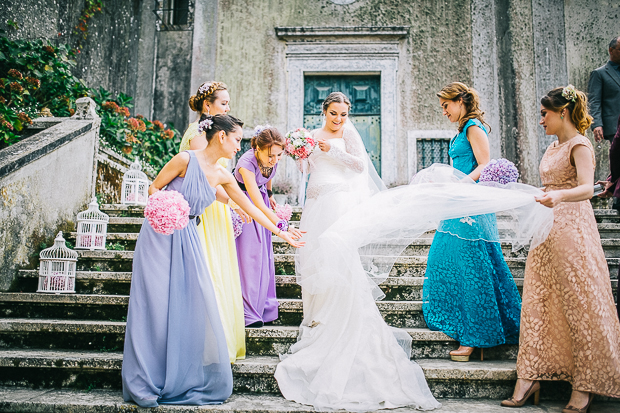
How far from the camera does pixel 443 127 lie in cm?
879

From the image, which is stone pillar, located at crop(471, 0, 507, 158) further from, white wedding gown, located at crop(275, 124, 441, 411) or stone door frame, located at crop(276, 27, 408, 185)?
white wedding gown, located at crop(275, 124, 441, 411)

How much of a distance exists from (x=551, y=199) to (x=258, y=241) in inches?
90.8

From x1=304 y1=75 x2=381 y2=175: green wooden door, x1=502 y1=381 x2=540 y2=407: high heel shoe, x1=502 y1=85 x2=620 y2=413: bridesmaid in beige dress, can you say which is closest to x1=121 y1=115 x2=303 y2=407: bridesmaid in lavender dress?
x1=502 y1=381 x2=540 y2=407: high heel shoe

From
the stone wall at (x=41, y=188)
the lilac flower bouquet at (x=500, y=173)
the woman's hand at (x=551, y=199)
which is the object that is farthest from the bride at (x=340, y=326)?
the stone wall at (x=41, y=188)

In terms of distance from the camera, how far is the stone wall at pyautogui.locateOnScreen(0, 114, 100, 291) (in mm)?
4309

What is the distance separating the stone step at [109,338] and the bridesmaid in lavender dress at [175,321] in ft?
2.11

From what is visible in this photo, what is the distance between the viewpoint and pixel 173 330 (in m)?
2.81

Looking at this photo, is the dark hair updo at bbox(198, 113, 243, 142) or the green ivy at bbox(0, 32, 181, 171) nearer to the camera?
the dark hair updo at bbox(198, 113, 243, 142)

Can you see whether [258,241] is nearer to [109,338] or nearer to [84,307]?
[109,338]

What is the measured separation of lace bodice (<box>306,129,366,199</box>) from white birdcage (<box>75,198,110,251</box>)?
259 cm

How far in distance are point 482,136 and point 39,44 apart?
23.2ft

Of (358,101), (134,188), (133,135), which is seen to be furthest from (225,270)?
(358,101)

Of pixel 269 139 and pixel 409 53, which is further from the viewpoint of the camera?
pixel 409 53

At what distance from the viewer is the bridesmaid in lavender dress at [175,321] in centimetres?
276
